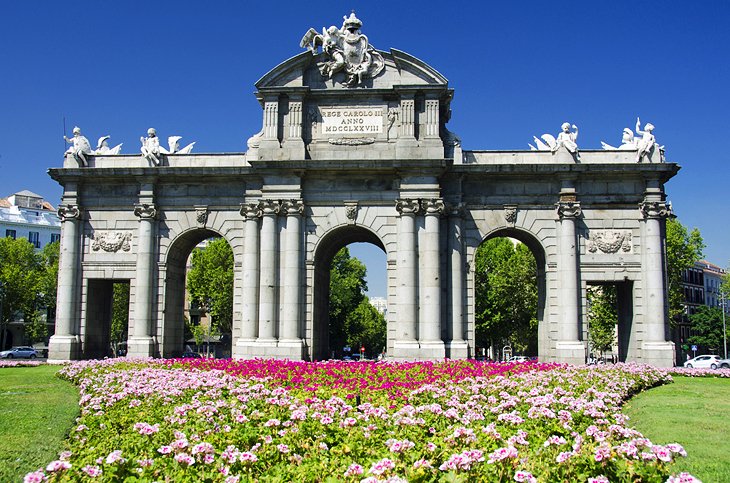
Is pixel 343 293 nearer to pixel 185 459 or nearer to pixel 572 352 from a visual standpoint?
pixel 572 352

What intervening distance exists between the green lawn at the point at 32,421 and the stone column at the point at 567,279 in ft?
71.4

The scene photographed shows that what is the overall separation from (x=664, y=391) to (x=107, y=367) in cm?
2068

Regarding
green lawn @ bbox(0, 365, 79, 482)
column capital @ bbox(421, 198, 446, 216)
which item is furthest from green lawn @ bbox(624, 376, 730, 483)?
column capital @ bbox(421, 198, 446, 216)

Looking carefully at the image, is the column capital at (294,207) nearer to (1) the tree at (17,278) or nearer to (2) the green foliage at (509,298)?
(2) the green foliage at (509,298)

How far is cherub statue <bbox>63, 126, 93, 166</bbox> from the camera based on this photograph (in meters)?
36.7

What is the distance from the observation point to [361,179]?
115ft

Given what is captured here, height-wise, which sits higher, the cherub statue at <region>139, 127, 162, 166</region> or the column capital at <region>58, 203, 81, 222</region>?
the cherub statue at <region>139, 127, 162, 166</region>

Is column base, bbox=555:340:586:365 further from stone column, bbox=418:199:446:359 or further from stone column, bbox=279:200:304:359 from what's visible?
stone column, bbox=279:200:304:359

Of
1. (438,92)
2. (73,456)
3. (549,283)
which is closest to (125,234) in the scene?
(438,92)

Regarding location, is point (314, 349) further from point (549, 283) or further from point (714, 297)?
Answer: point (714, 297)

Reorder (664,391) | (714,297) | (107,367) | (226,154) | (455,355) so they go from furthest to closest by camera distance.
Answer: (714,297), (226,154), (455,355), (107,367), (664,391)

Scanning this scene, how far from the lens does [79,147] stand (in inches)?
1455

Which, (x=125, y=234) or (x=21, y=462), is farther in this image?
(x=125, y=234)

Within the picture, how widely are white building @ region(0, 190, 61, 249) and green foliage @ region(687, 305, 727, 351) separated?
78.0 metres
